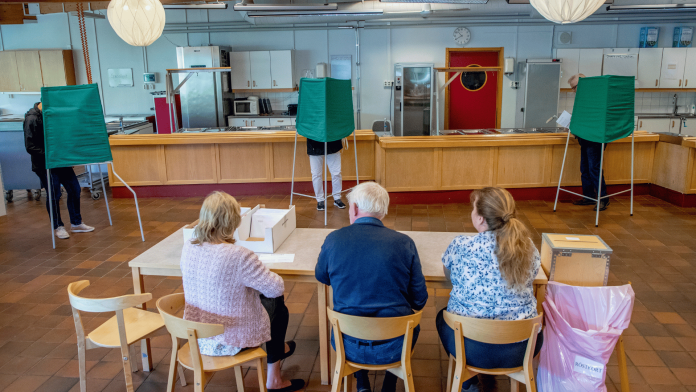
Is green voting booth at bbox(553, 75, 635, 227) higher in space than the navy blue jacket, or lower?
higher

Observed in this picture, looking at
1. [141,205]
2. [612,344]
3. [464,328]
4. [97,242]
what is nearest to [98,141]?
[97,242]

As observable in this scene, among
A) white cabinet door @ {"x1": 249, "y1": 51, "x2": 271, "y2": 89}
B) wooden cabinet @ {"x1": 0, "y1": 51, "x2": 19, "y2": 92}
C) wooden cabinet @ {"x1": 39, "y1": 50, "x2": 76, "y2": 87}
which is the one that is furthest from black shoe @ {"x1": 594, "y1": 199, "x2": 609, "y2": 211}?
wooden cabinet @ {"x1": 0, "y1": 51, "x2": 19, "y2": 92}

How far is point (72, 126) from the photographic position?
15.9 feet

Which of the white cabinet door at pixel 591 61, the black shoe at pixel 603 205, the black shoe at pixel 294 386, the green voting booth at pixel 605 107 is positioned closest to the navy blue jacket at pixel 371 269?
the black shoe at pixel 294 386

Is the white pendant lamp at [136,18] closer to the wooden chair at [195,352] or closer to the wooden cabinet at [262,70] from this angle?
the wooden chair at [195,352]

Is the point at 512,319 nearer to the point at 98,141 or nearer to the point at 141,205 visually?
the point at 98,141

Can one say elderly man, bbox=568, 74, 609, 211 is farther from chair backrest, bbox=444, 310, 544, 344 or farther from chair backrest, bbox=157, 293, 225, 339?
chair backrest, bbox=157, 293, 225, 339

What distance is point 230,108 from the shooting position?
1023 centimetres

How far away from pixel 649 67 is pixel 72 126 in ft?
31.6

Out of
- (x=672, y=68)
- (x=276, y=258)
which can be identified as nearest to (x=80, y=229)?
(x=276, y=258)

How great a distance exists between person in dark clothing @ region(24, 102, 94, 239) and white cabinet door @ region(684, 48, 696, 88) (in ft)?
33.9

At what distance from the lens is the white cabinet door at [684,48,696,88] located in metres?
9.34

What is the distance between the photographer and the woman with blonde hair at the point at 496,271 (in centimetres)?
216

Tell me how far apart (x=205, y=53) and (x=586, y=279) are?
28.5 feet
